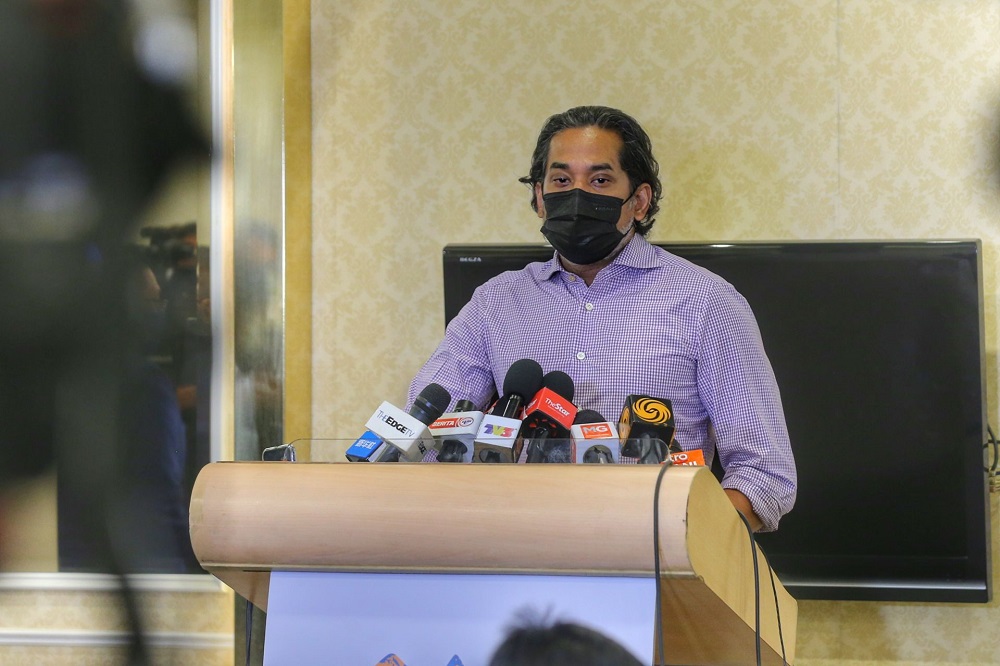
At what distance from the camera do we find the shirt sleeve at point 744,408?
1707 mm

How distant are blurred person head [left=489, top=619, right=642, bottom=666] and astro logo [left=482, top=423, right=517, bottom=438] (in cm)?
23

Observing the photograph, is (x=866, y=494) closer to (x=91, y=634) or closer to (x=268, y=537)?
(x=268, y=537)

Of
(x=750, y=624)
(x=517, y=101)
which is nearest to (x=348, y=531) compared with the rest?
(x=750, y=624)

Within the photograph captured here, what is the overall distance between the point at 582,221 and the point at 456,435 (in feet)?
2.80

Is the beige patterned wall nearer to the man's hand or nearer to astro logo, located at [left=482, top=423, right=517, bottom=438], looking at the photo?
the man's hand

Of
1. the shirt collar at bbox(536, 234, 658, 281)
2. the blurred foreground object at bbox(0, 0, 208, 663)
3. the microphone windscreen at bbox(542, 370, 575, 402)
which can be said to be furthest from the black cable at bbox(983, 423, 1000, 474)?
the blurred foreground object at bbox(0, 0, 208, 663)

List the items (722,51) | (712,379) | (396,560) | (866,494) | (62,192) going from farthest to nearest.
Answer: (62,192)
(722,51)
(866,494)
(712,379)
(396,560)

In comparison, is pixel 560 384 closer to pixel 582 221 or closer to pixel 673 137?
pixel 582 221

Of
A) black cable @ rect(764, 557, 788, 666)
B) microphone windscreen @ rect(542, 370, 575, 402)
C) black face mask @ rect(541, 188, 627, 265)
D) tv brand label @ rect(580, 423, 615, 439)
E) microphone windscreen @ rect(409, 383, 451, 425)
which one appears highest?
black face mask @ rect(541, 188, 627, 265)

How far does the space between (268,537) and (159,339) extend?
2.09 meters

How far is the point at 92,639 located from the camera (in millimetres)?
2994

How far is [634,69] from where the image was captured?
2.87 meters

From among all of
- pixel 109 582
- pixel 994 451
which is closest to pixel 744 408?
pixel 994 451

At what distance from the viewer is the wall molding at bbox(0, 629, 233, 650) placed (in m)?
2.99
